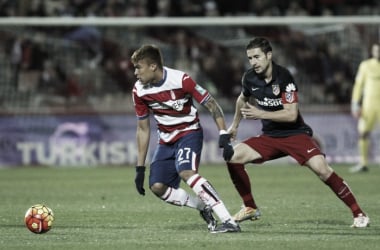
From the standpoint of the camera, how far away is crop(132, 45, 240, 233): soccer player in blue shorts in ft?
31.0

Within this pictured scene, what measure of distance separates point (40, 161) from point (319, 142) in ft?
20.6

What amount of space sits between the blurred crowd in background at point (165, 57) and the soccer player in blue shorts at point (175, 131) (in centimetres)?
1193

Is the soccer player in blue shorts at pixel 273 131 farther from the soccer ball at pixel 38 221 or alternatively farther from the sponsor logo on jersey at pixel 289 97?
the soccer ball at pixel 38 221

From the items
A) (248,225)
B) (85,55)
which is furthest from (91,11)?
(248,225)

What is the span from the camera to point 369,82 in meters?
19.2

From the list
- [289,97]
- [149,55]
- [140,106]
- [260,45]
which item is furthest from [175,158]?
[260,45]

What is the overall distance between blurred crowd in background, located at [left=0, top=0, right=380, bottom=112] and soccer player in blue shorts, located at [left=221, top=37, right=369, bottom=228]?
1157 cm

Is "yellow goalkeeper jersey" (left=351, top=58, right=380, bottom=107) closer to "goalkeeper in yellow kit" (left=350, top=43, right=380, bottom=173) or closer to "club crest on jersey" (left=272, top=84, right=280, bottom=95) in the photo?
"goalkeeper in yellow kit" (left=350, top=43, right=380, bottom=173)

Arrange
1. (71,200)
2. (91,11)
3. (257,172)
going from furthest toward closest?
(91,11)
(257,172)
(71,200)

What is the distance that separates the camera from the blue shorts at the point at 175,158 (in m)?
9.61

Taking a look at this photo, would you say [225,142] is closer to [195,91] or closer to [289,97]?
[195,91]

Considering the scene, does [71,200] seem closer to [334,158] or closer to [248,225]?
[248,225]

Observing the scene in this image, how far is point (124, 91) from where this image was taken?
22031mm

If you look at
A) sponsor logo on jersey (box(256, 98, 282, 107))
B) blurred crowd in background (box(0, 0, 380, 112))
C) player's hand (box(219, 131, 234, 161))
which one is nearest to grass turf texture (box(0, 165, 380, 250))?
player's hand (box(219, 131, 234, 161))
